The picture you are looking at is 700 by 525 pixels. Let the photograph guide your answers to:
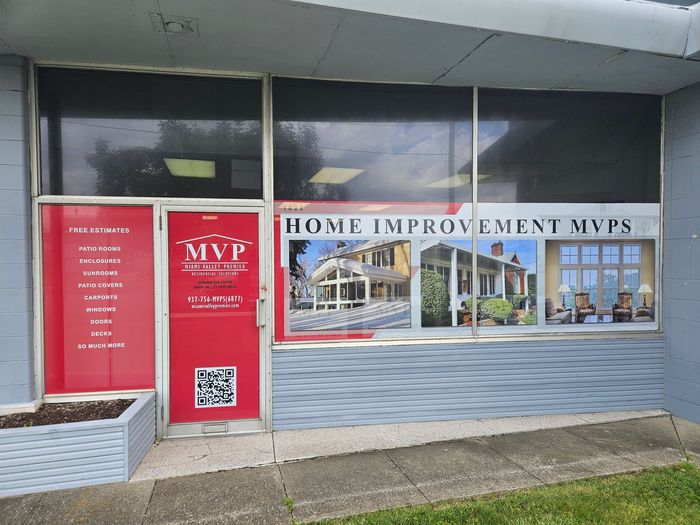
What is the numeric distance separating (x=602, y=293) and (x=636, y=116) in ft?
6.74

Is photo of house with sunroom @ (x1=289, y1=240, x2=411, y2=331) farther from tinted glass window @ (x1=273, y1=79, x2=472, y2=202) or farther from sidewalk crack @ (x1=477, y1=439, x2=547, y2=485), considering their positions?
sidewalk crack @ (x1=477, y1=439, x2=547, y2=485)

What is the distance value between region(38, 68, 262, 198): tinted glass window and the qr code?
172cm

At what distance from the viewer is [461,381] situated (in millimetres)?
4746

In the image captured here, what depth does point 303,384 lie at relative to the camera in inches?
176

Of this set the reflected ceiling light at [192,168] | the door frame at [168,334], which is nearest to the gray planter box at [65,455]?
the door frame at [168,334]

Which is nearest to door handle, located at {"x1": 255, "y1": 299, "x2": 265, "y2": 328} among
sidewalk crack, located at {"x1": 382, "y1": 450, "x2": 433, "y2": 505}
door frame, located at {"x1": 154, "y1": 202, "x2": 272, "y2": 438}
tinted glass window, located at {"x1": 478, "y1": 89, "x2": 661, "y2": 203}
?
door frame, located at {"x1": 154, "y1": 202, "x2": 272, "y2": 438}

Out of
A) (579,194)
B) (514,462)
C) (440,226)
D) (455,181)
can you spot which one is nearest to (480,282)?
(440,226)

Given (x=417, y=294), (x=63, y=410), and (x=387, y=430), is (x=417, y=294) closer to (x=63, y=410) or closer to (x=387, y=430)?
(x=387, y=430)

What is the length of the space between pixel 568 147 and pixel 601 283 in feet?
5.21

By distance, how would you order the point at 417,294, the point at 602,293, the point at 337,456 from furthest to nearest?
1. the point at 602,293
2. the point at 417,294
3. the point at 337,456

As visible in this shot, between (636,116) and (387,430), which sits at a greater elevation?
(636,116)

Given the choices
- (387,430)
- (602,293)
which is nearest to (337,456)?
(387,430)

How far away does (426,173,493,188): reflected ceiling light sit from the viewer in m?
4.80

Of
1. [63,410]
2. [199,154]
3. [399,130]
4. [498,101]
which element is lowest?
[63,410]
